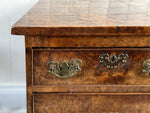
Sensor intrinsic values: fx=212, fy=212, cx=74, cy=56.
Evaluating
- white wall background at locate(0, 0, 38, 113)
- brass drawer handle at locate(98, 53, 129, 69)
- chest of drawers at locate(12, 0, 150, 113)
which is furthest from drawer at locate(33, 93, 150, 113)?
white wall background at locate(0, 0, 38, 113)

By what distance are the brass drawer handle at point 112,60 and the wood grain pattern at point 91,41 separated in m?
0.03

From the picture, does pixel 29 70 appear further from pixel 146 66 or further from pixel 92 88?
pixel 146 66

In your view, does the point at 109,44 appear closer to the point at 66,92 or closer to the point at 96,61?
the point at 96,61

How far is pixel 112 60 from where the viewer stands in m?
0.66

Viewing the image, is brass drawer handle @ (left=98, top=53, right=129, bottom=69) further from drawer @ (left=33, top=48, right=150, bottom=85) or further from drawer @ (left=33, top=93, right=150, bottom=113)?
drawer @ (left=33, top=93, right=150, bottom=113)

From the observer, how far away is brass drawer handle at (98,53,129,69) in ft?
2.13

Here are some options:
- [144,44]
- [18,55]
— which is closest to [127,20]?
[144,44]

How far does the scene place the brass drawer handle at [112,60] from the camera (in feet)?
2.13

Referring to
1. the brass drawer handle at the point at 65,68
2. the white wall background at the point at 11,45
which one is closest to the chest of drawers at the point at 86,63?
the brass drawer handle at the point at 65,68

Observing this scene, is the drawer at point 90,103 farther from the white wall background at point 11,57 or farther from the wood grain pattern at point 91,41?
the white wall background at point 11,57

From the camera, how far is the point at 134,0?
3.83ft

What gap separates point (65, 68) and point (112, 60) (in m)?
0.15

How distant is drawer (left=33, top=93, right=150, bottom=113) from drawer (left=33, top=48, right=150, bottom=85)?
→ 5 cm

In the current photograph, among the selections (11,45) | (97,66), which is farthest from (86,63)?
(11,45)
